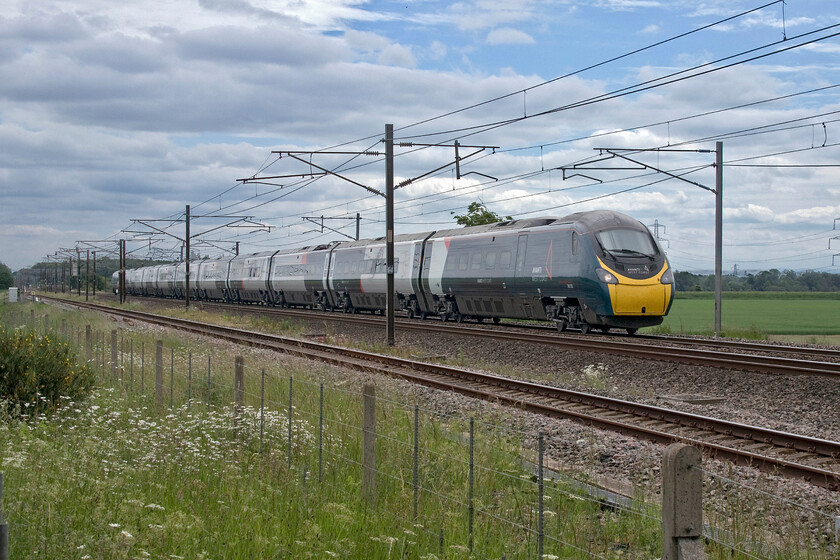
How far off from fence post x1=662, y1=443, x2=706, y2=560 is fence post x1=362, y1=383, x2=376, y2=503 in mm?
3632

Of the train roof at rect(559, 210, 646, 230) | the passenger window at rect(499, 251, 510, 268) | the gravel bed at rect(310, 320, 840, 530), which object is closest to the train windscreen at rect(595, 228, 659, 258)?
the train roof at rect(559, 210, 646, 230)

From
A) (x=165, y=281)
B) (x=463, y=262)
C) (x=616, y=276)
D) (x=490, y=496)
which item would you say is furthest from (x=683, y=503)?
(x=165, y=281)

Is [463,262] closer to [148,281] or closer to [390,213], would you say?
[390,213]

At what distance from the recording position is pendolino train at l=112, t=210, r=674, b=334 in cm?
2300

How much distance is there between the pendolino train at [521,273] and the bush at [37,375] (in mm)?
14310

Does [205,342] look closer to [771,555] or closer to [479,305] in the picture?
[479,305]

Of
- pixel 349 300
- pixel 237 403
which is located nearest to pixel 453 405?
pixel 237 403

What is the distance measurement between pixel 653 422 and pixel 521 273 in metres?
14.5

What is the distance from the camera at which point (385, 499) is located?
7.26 m

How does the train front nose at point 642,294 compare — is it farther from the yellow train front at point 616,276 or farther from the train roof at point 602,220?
the train roof at point 602,220

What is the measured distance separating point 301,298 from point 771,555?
44.7 m

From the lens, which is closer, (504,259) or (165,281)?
(504,259)

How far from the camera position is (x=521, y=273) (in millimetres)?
Result: 26156

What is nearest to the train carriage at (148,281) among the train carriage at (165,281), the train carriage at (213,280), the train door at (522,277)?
the train carriage at (165,281)
